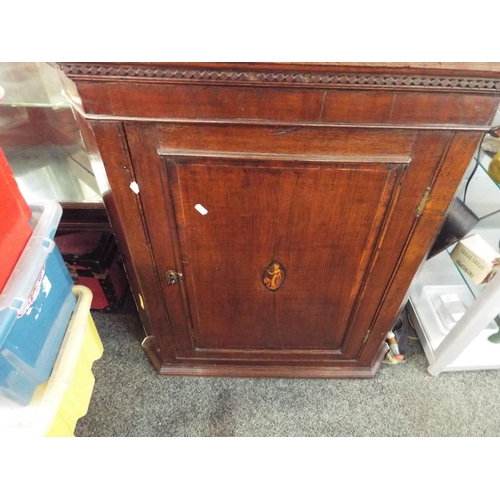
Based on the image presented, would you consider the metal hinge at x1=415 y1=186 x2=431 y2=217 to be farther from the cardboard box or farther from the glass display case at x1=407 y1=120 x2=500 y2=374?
the glass display case at x1=407 y1=120 x2=500 y2=374

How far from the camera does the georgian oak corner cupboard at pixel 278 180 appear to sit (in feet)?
1.79

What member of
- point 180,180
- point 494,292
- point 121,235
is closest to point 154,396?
point 121,235

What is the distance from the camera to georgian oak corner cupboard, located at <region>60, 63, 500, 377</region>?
1.79ft

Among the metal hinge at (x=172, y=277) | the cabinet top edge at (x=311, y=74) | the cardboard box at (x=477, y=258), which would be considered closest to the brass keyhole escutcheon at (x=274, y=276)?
the metal hinge at (x=172, y=277)

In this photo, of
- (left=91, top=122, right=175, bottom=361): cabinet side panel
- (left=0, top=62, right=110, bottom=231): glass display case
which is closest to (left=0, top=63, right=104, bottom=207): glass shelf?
(left=0, top=62, right=110, bottom=231): glass display case

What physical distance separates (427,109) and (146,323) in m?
0.84

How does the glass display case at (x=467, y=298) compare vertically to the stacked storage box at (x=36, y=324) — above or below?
below

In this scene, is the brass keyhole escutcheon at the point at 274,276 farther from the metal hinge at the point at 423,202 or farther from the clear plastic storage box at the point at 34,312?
the clear plastic storage box at the point at 34,312

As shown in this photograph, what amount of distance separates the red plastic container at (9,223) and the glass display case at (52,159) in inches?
19.2

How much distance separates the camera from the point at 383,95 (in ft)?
1.83

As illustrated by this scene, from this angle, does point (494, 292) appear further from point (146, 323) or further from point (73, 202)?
point (73, 202)

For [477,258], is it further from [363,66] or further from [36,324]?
[36,324]

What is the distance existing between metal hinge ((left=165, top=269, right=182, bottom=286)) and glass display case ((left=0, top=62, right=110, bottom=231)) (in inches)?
16.6

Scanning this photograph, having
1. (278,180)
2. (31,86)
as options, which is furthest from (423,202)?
(31,86)
